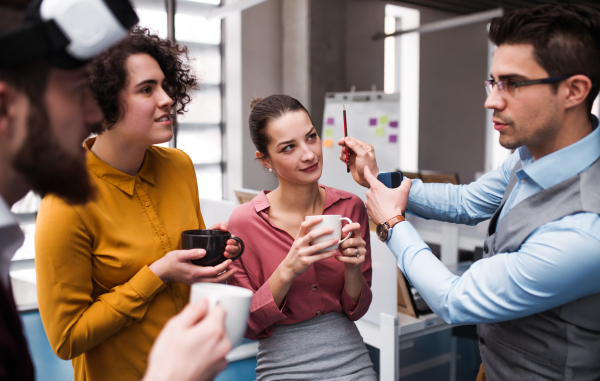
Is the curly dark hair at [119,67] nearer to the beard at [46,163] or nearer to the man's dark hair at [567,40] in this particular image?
the beard at [46,163]

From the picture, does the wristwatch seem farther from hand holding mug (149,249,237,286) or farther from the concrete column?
the concrete column

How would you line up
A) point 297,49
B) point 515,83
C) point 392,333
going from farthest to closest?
point 297,49, point 392,333, point 515,83

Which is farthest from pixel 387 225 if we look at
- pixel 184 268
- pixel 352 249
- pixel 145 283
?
pixel 145 283

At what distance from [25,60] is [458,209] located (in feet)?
4.85

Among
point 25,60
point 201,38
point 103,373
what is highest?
point 201,38

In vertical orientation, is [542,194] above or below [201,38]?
below

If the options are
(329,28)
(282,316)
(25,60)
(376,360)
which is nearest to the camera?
(25,60)

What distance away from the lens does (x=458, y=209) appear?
1731 mm

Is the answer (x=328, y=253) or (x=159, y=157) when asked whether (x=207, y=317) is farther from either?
(x=159, y=157)

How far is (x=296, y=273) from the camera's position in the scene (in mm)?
1289

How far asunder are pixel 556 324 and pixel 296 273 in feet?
2.17

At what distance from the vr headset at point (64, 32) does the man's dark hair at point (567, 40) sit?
966 mm

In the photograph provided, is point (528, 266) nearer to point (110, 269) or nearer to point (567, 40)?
point (567, 40)

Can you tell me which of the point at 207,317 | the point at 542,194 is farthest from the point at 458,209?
the point at 207,317
